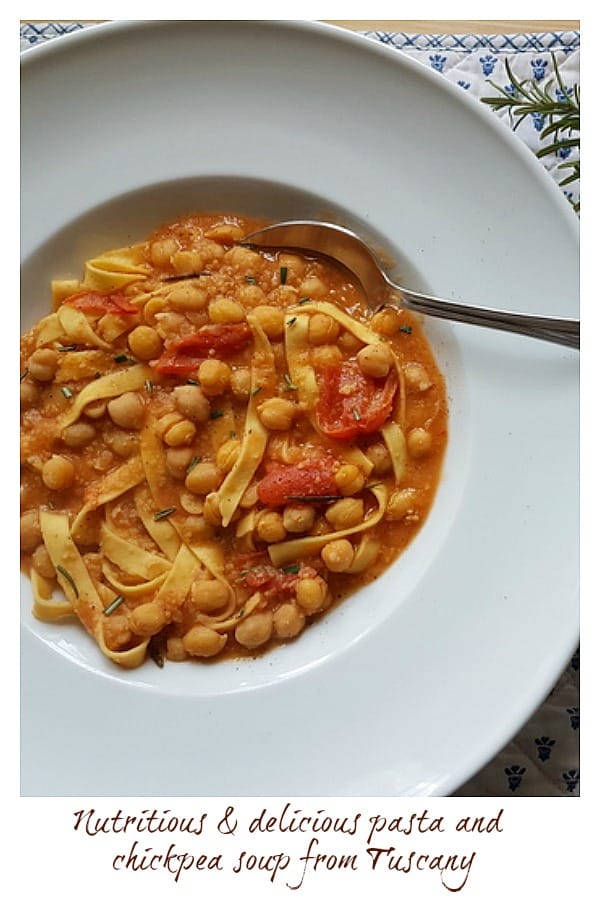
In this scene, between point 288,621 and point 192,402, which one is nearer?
point 288,621

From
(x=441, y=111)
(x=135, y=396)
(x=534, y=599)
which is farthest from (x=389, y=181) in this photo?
(x=534, y=599)

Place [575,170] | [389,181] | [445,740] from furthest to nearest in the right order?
[575,170]
[389,181]
[445,740]

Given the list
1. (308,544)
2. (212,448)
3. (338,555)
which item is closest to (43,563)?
(212,448)

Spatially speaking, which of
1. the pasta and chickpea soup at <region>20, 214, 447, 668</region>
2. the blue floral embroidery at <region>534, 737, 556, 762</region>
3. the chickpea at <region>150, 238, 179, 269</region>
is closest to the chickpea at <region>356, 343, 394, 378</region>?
the pasta and chickpea soup at <region>20, 214, 447, 668</region>

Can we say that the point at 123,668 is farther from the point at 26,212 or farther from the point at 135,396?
the point at 26,212

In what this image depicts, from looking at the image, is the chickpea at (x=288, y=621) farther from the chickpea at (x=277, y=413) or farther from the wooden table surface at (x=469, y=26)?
the wooden table surface at (x=469, y=26)

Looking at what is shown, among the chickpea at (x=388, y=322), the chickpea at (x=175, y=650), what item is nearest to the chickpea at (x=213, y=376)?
the chickpea at (x=388, y=322)

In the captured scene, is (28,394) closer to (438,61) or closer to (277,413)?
(277,413)
